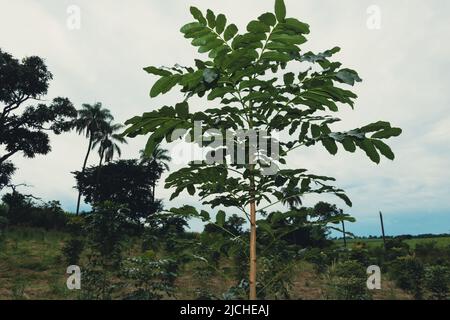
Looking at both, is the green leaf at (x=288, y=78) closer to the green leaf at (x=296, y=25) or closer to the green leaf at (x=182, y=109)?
the green leaf at (x=296, y=25)

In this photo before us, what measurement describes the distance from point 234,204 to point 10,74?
2816 cm

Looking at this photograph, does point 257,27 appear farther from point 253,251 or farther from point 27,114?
point 27,114

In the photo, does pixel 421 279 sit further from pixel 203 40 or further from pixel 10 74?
pixel 10 74

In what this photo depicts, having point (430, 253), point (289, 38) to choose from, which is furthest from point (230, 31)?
point (430, 253)

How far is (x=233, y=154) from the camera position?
270cm

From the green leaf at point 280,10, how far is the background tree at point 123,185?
1351 inches

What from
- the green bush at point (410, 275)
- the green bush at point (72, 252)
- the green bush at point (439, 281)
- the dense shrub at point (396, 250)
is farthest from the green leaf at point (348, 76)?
the dense shrub at point (396, 250)

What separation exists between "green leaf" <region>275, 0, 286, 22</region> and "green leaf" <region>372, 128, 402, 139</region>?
934 mm

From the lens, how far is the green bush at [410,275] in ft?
42.1


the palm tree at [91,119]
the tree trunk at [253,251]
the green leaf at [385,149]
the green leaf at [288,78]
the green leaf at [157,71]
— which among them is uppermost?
the palm tree at [91,119]

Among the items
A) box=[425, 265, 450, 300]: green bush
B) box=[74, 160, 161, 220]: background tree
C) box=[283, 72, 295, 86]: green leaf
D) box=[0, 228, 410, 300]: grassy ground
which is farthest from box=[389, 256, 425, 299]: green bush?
box=[74, 160, 161, 220]: background tree

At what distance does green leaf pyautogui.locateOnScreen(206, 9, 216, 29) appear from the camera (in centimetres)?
229
